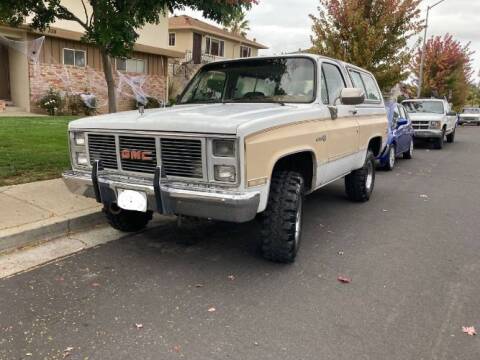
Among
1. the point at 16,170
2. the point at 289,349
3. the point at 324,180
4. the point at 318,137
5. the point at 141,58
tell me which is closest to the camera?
the point at 289,349

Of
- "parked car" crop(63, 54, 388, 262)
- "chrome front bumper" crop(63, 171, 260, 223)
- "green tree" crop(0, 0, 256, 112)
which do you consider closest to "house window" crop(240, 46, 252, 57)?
"green tree" crop(0, 0, 256, 112)

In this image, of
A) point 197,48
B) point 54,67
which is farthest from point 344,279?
point 197,48

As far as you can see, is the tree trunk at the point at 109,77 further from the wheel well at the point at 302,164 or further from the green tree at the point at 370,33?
the green tree at the point at 370,33

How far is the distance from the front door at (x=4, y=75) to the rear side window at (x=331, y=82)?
16.7 meters

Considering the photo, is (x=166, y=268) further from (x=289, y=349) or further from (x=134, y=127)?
(x=289, y=349)

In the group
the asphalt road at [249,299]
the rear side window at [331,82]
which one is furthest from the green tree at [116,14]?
the asphalt road at [249,299]

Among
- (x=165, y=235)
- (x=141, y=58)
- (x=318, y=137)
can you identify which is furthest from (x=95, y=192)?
(x=141, y=58)

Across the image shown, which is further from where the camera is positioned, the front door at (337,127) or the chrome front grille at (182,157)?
the front door at (337,127)

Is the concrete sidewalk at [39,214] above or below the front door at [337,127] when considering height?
below

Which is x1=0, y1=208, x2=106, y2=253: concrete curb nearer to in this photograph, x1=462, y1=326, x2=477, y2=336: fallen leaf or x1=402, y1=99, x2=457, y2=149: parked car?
x1=462, y1=326, x2=477, y2=336: fallen leaf

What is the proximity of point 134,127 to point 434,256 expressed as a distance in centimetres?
322

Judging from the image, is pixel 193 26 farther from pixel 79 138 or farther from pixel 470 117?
pixel 79 138

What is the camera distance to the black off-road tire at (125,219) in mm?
4775

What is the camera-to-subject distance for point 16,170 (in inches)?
272
